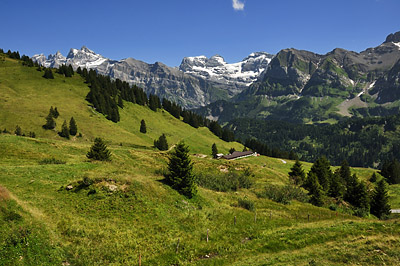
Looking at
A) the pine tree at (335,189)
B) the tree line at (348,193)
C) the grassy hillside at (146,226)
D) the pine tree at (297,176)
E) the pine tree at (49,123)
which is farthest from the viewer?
the pine tree at (49,123)

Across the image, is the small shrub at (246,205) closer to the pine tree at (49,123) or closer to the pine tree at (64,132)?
the pine tree at (64,132)

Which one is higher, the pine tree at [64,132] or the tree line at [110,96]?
the tree line at [110,96]

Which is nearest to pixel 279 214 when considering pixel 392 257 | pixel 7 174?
pixel 392 257

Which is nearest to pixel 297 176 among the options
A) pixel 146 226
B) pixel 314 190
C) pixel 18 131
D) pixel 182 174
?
pixel 314 190

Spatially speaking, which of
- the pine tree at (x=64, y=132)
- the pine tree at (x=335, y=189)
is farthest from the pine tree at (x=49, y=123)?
the pine tree at (x=335, y=189)

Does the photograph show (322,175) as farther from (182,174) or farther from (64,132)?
(64,132)

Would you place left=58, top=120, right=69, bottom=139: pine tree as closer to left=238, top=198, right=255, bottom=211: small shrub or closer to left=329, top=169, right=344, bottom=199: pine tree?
left=238, top=198, right=255, bottom=211: small shrub

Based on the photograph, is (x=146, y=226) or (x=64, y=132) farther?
(x=64, y=132)

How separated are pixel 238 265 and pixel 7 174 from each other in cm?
2830

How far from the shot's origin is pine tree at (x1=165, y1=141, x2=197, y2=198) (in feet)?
107

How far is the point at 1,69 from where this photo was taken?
118750 mm

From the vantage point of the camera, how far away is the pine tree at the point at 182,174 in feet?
107

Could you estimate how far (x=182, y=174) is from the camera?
3353cm

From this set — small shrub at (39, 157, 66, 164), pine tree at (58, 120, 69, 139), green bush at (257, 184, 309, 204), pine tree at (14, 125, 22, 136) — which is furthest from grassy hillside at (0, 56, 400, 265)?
pine tree at (58, 120, 69, 139)
